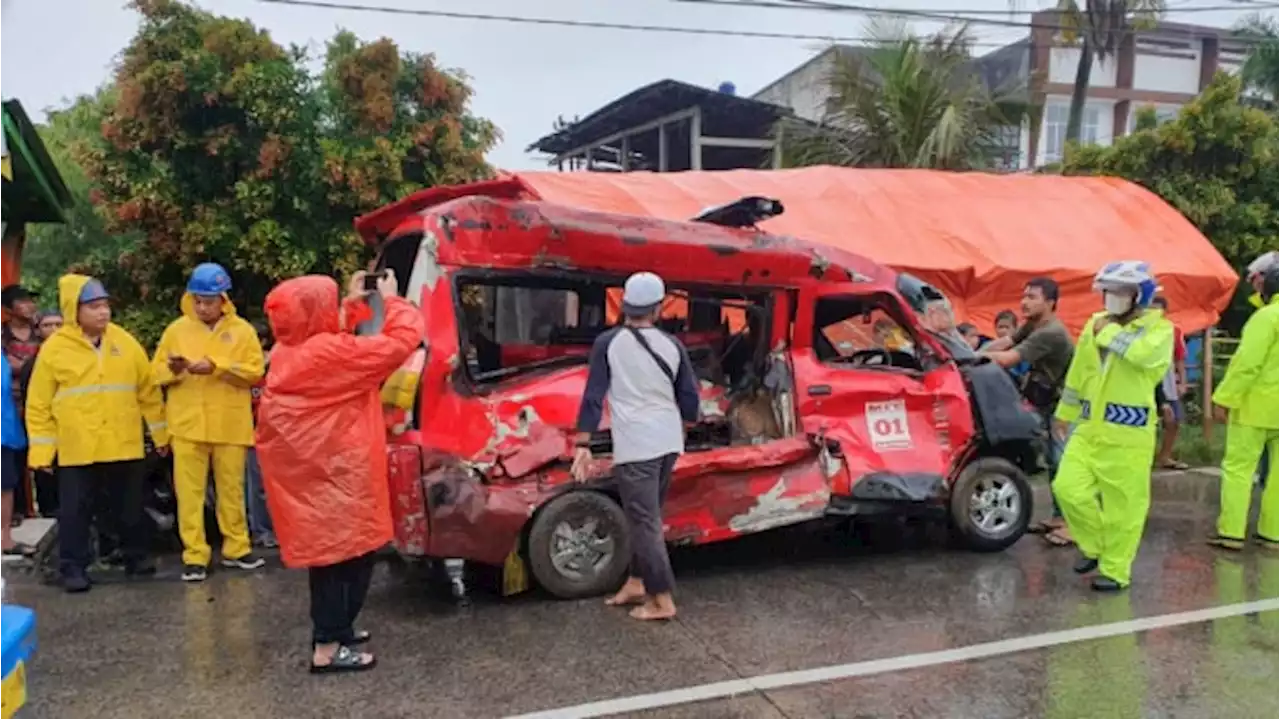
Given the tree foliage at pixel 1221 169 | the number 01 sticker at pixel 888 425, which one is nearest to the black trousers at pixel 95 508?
the number 01 sticker at pixel 888 425

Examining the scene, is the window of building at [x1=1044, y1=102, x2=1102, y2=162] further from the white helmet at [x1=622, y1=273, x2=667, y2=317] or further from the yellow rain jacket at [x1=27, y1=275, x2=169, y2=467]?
the yellow rain jacket at [x1=27, y1=275, x2=169, y2=467]

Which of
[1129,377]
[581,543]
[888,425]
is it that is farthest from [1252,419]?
[581,543]

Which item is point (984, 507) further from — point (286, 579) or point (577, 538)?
point (286, 579)

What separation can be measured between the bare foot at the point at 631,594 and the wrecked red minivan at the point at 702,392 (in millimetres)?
188

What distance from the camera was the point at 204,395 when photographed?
628 centimetres

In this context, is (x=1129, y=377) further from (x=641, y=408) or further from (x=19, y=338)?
(x=19, y=338)

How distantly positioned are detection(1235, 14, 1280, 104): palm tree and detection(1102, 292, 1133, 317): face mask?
71.8ft

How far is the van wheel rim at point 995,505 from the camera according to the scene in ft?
22.2

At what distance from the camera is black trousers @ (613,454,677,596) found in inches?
208

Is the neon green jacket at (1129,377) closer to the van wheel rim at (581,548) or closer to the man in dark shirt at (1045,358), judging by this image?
the man in dark shirt at (1045,358)

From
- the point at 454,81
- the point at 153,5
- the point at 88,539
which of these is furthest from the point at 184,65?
the point at 88,539

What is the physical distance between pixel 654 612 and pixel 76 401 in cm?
339

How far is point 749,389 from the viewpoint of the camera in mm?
6652

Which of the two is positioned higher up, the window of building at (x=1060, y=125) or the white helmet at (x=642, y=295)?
the window of building at (x=1060, y=125)
